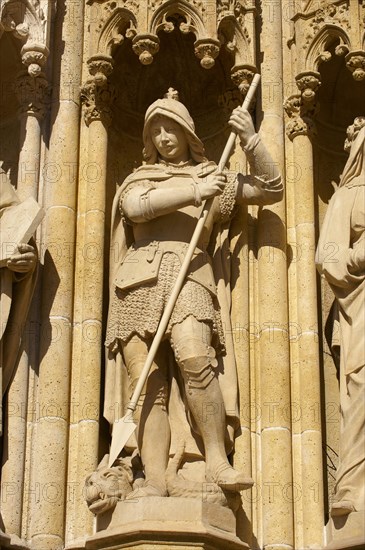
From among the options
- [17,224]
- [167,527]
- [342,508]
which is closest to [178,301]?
[17,224]

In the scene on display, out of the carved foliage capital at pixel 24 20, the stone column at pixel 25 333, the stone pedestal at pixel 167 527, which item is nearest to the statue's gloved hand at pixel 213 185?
the stone column at pixel 25 333

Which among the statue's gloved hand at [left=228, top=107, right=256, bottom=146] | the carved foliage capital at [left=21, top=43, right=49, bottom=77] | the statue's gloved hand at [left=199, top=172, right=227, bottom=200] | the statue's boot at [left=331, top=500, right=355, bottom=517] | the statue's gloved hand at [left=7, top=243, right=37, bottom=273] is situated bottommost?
the statue's boot at [left=331, top=500, right=355, bottom=517]

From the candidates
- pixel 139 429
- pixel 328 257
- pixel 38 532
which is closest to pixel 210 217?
pixel 328 257

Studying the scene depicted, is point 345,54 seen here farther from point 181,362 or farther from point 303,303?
point 181,362

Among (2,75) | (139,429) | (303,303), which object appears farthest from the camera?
(2,75)

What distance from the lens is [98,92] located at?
11875 millimetres

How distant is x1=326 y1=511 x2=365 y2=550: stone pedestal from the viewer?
9789 millimetres

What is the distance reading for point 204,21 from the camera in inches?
461

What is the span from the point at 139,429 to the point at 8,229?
1.72 m

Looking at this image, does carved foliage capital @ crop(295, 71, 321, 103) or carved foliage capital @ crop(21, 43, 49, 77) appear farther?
carved foliage capital @ crop(295, 71, 321, 103)

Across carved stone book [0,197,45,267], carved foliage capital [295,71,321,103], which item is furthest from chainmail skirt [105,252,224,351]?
carved foliage capital [295,71,321,103]

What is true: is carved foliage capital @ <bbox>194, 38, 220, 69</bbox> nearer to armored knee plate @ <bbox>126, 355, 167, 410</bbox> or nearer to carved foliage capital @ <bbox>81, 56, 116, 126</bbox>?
carved foliage capital @ <bbox>81, 56, 116, 126</bbox>

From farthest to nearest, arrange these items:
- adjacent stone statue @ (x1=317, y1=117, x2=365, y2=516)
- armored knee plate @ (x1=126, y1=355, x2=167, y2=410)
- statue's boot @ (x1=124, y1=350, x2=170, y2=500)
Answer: armored knee plate @ (x1=126, y1=355, x2=167, y2=410) → statue's boot @ (x1=124, y1=350, x2=170, y2=500) → adjacent stone statue @ (x1=317, y1=117, x2=365, y2=516)

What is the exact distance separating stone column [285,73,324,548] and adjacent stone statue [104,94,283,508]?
463 mm
